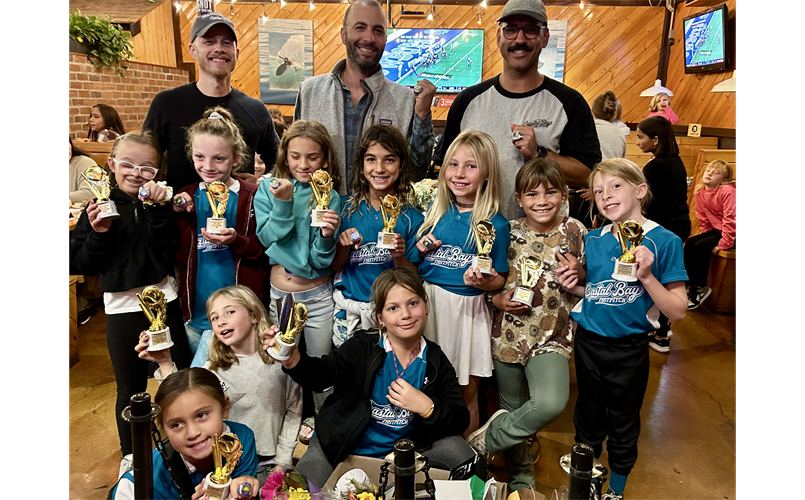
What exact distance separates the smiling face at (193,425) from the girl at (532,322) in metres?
1.18

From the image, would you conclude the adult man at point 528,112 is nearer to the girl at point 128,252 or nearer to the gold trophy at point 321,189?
the gold trophy at point 321,189

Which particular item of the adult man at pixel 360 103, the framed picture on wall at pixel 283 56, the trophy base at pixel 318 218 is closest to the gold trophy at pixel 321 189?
the trophy base at pixel 318 218

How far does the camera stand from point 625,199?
2230 millimetres

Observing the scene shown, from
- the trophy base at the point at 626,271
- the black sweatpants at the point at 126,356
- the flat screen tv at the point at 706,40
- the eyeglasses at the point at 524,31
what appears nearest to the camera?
the trophy base at the point at 626,271

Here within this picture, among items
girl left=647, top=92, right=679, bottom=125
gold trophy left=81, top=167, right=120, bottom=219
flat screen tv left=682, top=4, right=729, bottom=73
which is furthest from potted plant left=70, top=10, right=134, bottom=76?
flat screen tv left=682, top=4, right=729, bottom=73

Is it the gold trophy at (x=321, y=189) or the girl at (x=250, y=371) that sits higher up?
the gold trophy at (x=321, y=189)

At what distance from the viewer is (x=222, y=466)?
1639 millimetres

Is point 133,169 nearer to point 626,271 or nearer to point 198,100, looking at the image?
point 198,100

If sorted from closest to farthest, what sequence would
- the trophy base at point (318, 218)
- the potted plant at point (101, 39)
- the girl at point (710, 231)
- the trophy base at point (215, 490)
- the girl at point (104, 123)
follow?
the trophy base at point (215, 490)
the trophy base at point (318, 218)
the girl at point (710, 231)
the girl at point (104, 123)
the potted plant at point (101, 39)

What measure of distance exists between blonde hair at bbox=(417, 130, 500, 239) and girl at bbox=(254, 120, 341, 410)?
1.55 ft

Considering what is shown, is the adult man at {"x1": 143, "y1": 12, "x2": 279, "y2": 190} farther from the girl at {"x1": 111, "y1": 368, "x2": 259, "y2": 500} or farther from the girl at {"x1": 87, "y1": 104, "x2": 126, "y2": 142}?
the girl at {"x1": 87, "y1": 104, "x2": 126, "y2": 142}

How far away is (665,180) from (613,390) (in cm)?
268

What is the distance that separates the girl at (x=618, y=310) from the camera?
2.19m

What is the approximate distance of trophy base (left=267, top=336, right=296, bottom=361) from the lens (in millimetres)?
1770
